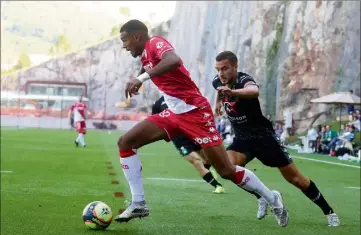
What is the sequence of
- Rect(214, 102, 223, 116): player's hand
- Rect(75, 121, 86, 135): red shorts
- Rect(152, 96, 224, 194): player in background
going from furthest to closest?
Rect(75, 121, 86, 135): red shorts < Rect(152, 96, 224, 194): player in background < Rect(214, 102, 223, 116): player's hand

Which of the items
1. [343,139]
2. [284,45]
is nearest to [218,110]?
[343,139]

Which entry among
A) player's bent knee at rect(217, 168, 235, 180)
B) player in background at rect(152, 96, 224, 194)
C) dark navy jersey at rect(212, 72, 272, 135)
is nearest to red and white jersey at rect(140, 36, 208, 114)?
player's bent knee at rect(217, 168, 235, 180)

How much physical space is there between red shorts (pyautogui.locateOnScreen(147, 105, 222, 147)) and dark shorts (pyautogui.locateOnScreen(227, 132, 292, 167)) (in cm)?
121

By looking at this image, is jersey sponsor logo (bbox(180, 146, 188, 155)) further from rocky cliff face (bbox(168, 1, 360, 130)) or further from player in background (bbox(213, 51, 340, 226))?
rocky cliff face (bbox(168, 1, 360, 130))

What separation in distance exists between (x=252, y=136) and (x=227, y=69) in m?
0.92

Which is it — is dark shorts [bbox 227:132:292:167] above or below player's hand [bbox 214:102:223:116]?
below

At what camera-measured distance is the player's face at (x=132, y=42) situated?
23.8 feet

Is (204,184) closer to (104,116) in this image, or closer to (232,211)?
(232,211)

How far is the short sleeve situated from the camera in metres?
7.02

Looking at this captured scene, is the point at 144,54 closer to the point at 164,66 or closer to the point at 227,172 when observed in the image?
the point at 164,66

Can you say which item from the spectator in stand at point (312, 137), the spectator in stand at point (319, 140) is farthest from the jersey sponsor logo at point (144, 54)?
the spectator in stand at point (312, 137)

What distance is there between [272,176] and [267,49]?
46550 millimetres

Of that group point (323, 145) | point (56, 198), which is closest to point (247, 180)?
point (56, 198)

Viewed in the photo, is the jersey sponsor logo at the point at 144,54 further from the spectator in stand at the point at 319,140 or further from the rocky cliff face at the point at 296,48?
the rocky cliff face at the point at 296,48
